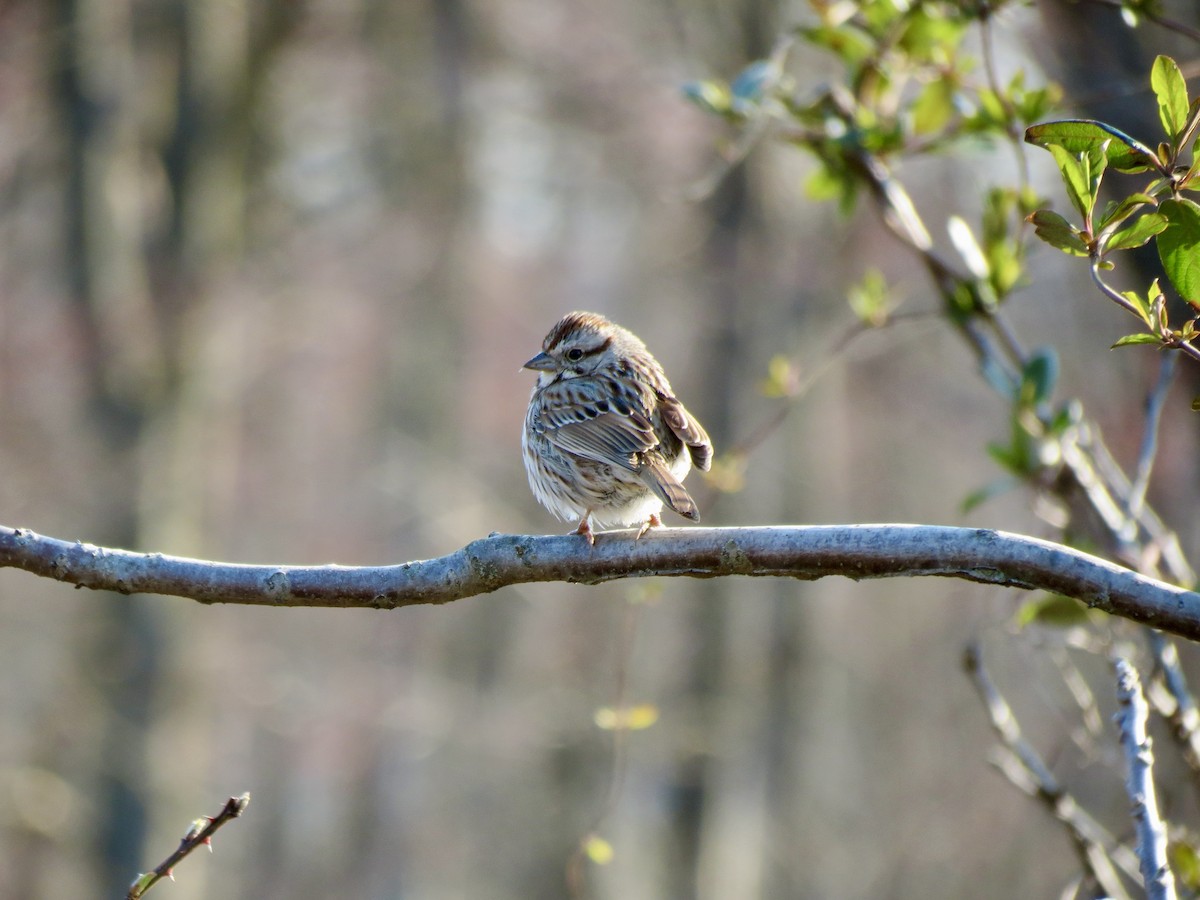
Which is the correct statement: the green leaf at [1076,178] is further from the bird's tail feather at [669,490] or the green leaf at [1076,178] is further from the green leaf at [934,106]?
the green leaf at [934,106]

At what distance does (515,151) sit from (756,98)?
15.1 m

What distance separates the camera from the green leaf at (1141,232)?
217 centimetres

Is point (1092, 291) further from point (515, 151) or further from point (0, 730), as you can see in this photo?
point (0, 730)

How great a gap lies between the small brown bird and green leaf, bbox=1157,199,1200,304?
1.74 meters

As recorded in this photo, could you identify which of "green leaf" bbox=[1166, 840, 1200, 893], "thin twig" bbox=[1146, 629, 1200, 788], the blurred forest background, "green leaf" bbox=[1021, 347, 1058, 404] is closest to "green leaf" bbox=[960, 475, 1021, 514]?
"green leaf" bbox=[1021, 347, 1058, 404]

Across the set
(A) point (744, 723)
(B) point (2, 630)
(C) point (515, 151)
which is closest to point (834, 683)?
(A) point (744, 723)

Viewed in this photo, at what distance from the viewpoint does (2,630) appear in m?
18.7

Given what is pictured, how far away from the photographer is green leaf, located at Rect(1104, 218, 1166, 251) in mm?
2172

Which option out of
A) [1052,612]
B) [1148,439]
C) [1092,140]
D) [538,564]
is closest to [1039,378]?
[1148,439]

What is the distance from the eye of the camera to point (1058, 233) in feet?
7.66

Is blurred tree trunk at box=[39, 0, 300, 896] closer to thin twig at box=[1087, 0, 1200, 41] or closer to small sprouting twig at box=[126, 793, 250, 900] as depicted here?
small sprouting twig at box=[126, 793, 250, 900]

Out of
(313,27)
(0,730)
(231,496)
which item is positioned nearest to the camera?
(313,27)

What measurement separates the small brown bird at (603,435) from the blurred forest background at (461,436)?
5.21 feet

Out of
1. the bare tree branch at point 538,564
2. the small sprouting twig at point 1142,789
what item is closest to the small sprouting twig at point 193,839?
the bare tree branch at point 538,564
